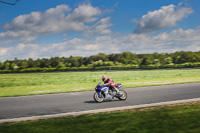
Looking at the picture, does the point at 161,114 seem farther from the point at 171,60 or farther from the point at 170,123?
the point at 171,60

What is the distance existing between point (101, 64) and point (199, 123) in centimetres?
7529

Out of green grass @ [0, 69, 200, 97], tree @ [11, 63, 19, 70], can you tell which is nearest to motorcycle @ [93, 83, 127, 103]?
green grass @ [0, 69, 200, 97]

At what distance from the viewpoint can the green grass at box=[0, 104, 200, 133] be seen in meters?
5.10

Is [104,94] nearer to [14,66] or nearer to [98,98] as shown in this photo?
[98,98]

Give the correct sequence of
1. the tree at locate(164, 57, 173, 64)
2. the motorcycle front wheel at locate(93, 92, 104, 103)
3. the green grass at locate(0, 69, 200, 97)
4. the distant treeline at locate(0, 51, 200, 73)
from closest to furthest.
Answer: the motorcycle front wheel at locate(93, 92, 104, 103), the green grass at locate(0, 69, 200, 97), the distant treeline at locate(0, 51, 200, 73), the tree at locate(164, 57, 173, 64)

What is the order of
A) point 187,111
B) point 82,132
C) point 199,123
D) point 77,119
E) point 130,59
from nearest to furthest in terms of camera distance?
1. point 82,132
2. point 199,123
3. point 77,119
4. point 187,111
5. point 130,59

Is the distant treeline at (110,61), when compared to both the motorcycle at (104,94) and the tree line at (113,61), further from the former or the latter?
the motorcycle at (104,94)

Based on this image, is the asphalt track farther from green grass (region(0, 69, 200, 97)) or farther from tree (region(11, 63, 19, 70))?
tree (region(11, 63, 19, 70))

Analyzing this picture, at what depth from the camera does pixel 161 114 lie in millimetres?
6609

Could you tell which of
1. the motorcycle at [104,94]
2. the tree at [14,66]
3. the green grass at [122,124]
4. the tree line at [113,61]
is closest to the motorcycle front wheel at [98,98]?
the motorcycle at [104,94]

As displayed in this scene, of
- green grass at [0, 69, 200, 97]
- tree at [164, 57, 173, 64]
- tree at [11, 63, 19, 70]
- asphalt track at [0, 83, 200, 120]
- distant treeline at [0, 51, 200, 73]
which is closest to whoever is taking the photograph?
asphalt track at [0, 83, 200, 120]

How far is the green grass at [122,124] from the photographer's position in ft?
16.7

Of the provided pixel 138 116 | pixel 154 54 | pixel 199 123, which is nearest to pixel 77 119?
pixel 138 116

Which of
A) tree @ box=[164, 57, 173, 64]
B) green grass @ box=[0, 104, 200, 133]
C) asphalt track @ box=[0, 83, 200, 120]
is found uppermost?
tree @ box=[164, 57, 173, 64]
